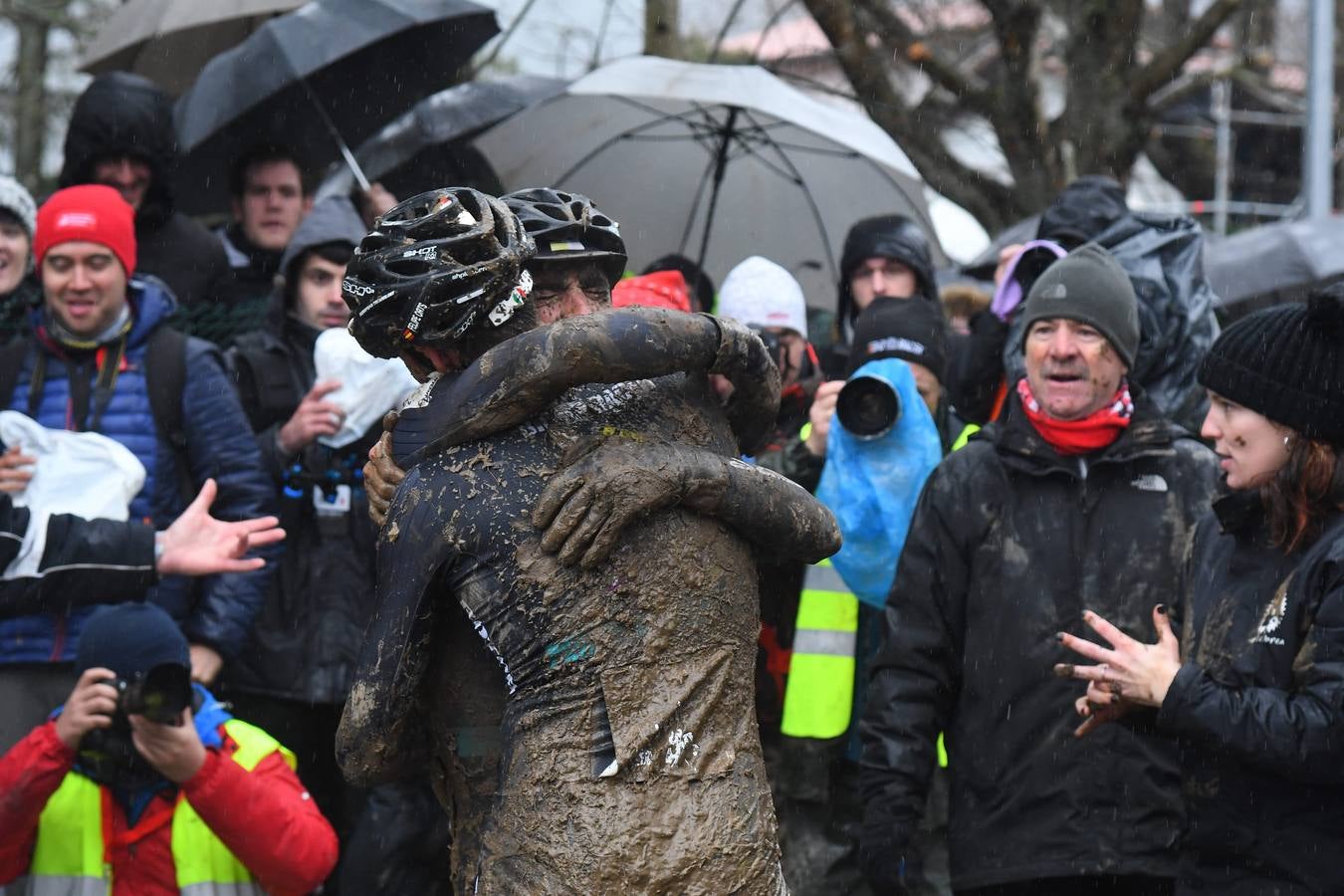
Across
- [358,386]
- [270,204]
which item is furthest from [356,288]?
[270,204]

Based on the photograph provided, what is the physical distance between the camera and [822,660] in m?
6.05

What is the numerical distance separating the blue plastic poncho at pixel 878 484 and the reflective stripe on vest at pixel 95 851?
6.68ft

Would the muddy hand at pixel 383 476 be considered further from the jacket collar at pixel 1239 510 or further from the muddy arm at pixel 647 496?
the jacket collar at pixel 1239 510

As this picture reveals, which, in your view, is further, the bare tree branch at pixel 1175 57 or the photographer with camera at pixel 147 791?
the bare tree branch at pixel 1175 57

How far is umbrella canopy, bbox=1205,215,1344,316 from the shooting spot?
32.1 ft

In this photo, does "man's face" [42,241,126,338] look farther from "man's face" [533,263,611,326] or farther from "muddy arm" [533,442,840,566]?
"muddy arm" [533,442,840,566]

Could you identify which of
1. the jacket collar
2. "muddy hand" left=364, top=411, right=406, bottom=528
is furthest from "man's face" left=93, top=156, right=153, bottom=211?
the jacket collar

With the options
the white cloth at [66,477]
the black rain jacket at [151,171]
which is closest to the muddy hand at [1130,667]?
the white cloth at [66,477]

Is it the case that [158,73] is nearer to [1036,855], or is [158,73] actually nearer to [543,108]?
[543,108]

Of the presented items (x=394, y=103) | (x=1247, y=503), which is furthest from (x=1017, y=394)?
(x=394, y=103)

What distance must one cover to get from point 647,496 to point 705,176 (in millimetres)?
5189

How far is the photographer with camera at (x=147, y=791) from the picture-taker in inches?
208

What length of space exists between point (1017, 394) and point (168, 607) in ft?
9.92

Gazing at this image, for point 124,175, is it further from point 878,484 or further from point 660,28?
point 660,28
